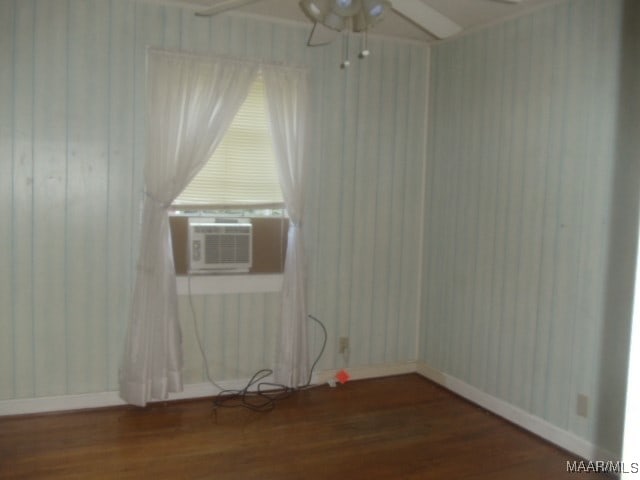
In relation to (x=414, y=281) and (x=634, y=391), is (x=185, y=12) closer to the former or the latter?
(x=414, y=281)

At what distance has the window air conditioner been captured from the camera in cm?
356

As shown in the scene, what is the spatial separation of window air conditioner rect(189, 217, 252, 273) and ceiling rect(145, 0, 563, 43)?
4.50 ft

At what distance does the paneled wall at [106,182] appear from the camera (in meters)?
3.19

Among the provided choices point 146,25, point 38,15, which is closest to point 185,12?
point 146,25

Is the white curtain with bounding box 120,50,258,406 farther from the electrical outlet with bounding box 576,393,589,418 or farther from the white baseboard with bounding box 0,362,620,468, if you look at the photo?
the electrical outlet with bounding box 576,393,589,418

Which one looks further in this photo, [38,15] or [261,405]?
[261,405]

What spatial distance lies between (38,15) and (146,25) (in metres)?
0.60

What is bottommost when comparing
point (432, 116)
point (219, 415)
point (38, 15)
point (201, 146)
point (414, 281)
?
→ point (219, 415)

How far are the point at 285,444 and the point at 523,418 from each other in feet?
4.83

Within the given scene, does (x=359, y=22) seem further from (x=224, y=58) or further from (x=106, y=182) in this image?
(x=106, y=182)

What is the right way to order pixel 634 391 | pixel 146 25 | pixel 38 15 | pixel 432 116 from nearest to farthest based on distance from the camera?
pixel 634 391 → pixel 38 15 → pixel 146 25 → pixel 432 116

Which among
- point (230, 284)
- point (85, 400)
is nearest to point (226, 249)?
point (230, 284)

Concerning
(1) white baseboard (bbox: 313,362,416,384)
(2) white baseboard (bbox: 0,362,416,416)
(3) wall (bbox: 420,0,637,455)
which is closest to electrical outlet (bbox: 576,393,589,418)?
(3) wall (bbox: 420,0,637,455)

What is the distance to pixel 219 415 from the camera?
3.41m
